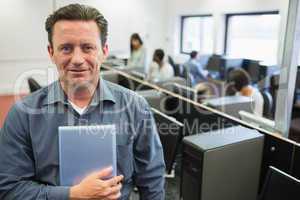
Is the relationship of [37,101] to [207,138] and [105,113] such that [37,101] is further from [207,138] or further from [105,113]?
[207,138]

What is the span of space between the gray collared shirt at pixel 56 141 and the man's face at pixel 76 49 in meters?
0.10

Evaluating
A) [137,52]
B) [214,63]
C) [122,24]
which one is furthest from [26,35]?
[214,63]

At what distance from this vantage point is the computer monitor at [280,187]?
1.05 m

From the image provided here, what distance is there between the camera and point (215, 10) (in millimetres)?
6484

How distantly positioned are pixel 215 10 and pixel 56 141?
244 inches

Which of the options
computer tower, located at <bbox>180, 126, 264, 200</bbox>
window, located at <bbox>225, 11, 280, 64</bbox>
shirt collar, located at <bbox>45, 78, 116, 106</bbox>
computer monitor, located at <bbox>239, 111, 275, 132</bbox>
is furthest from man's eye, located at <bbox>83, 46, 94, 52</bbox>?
window, located at <bbox>225, 11, 280, 64</bbox>

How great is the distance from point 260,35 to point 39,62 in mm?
4474

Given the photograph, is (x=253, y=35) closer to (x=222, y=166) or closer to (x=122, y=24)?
(x=122, y=24)

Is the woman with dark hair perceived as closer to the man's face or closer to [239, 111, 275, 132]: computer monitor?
[239, 111, 275, 132]: computer monitor

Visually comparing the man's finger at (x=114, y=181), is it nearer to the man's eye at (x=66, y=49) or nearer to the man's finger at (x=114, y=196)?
the man's finger at (x=114, y=196)

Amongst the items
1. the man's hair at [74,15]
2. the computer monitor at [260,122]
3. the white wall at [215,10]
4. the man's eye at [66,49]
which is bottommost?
the computer monitor at [260,122]

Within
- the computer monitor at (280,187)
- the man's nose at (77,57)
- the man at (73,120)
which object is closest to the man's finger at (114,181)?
the man at (73,120)

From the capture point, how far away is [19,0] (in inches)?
224

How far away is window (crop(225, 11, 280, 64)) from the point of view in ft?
18.1
